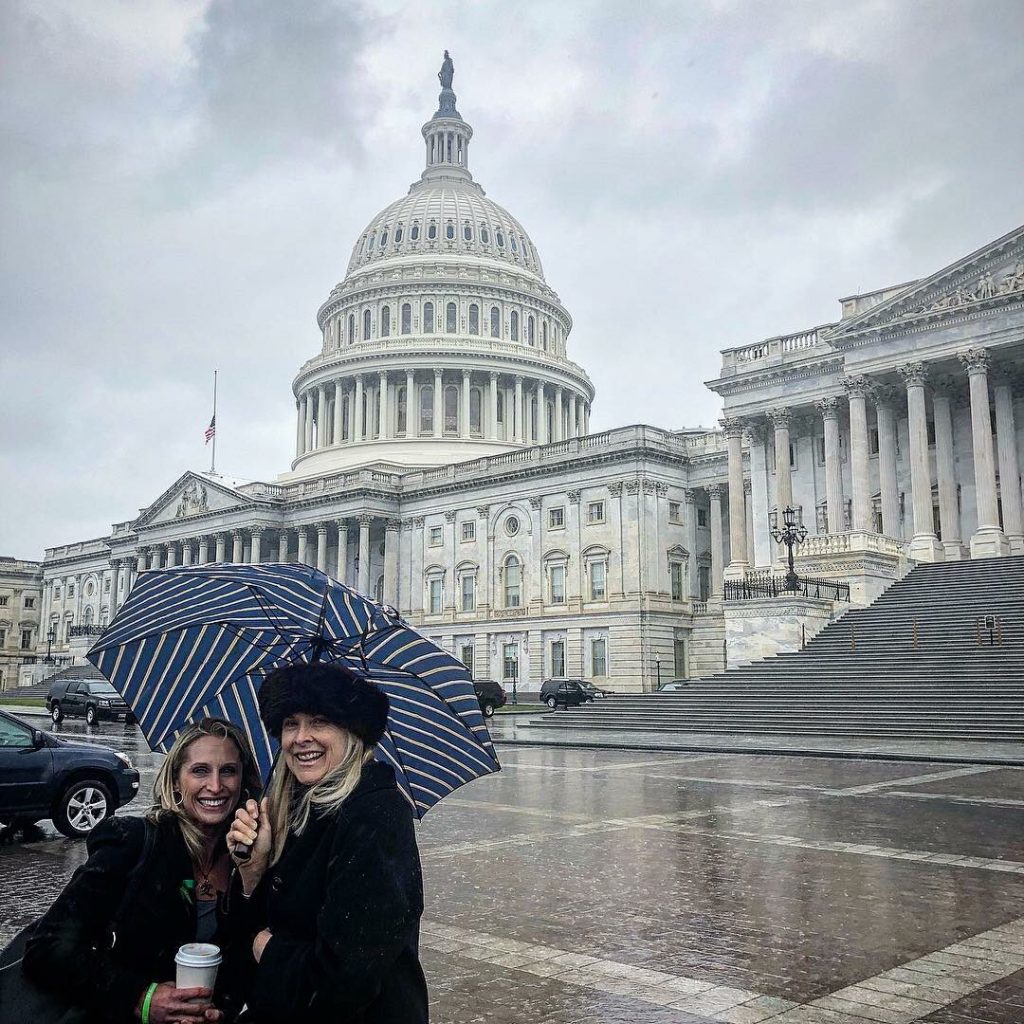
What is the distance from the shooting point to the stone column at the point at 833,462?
50.1m

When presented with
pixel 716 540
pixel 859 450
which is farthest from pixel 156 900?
pixel 716 540

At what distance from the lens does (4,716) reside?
48.0 feet

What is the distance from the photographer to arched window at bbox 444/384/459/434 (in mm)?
98312

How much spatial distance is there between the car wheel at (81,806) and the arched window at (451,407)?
83898 millimetres

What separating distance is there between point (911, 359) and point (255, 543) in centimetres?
5735

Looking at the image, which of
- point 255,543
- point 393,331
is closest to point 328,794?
point 255,543

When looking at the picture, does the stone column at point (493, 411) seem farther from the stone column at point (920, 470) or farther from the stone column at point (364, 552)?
the stone column at point (920, 470)

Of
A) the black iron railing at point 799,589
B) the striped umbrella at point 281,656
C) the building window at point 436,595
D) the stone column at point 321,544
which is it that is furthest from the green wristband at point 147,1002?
the stone column at point 321,544

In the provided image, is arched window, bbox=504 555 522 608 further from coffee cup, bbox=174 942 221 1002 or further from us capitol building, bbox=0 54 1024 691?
coffee cup, bbox=174 942 221 1002

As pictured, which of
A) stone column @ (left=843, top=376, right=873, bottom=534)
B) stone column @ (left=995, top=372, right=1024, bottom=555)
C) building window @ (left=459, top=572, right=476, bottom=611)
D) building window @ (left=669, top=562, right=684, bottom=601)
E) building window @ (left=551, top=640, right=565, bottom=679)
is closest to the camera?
stone column @ (left=995, top=372, right=1024, bottom=555)

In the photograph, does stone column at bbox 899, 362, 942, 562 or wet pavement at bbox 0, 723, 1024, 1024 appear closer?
wet pavement at bbox 0, 723, 1024, 1024

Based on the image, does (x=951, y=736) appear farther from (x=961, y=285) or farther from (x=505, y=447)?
(x=505, y=447)

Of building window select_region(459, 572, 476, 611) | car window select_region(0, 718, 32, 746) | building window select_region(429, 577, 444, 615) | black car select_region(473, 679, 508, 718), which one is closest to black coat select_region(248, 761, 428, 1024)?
car window select_region(0, 718, 32, 746)

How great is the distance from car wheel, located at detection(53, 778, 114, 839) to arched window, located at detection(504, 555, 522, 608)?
2315 inches
